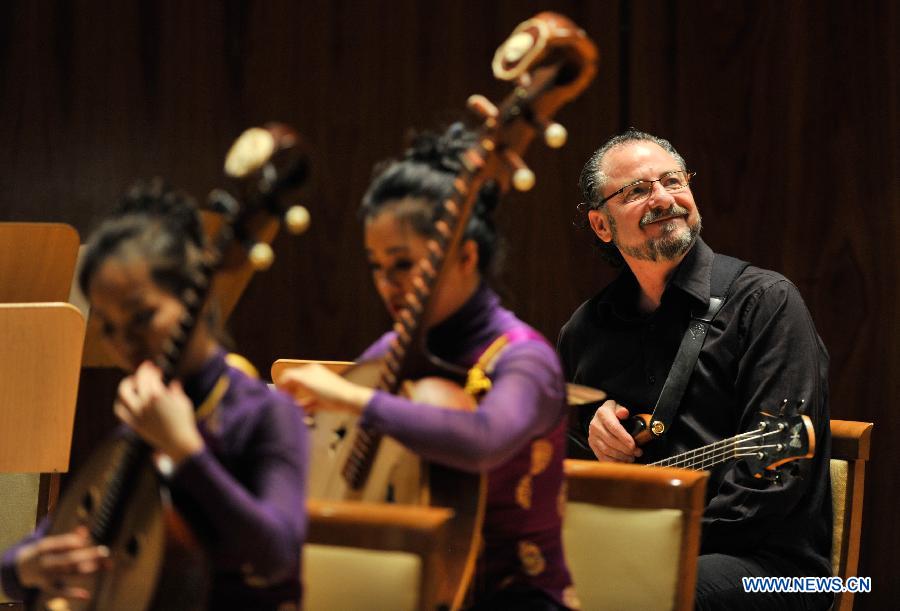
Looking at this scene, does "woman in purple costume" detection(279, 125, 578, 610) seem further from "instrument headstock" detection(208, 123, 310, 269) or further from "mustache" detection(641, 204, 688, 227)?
"mustache" detection(641, 204, 688, 227)

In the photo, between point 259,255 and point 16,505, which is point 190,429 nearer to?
point 259,255

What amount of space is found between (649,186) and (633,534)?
1251 millimetres

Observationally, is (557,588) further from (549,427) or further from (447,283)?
(447,283)

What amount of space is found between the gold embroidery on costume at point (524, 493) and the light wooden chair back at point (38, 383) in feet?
4.76

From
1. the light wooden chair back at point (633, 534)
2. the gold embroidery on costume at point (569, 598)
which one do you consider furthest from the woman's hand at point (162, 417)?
Answer: the light wooden chair back at point (633, 534)

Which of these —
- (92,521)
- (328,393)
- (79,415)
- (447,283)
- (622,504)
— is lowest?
(79,415)

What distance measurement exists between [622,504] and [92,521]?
102 centimetres

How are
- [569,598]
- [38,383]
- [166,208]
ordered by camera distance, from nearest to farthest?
1. [166,208]
2. [569,598]
3. [38,383]

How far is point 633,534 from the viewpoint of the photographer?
1.86 meters

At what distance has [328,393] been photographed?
1.15m

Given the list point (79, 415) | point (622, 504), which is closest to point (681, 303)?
point (622, 504)

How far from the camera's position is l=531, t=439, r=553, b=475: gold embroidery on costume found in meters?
1.33

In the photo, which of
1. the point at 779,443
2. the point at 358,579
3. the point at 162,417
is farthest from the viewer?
A: the point at 779,443

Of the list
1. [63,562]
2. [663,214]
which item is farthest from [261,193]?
[663,214]
